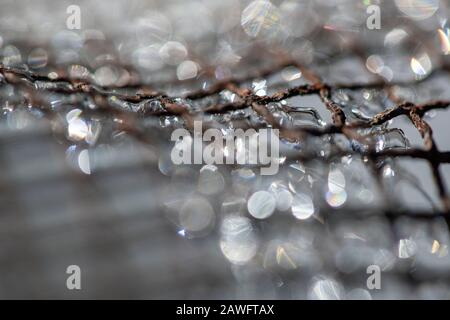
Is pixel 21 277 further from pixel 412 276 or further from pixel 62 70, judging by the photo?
pixel 412 276

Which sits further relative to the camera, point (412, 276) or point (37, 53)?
point (37, 53)

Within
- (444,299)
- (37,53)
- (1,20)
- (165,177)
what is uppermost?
(1,20)

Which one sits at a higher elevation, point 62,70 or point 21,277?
point 62,70

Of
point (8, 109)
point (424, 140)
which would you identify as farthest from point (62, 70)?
point (424, 140)

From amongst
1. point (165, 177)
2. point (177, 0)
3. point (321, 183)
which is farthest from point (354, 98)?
point (177, 0)

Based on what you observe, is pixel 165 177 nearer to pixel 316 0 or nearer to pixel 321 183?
pixel 321 183

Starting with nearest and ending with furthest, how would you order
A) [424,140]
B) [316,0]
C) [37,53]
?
[424,140], [37,53], [316,0]

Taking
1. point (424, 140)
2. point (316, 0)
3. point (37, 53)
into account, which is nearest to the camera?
point (424, 140)
